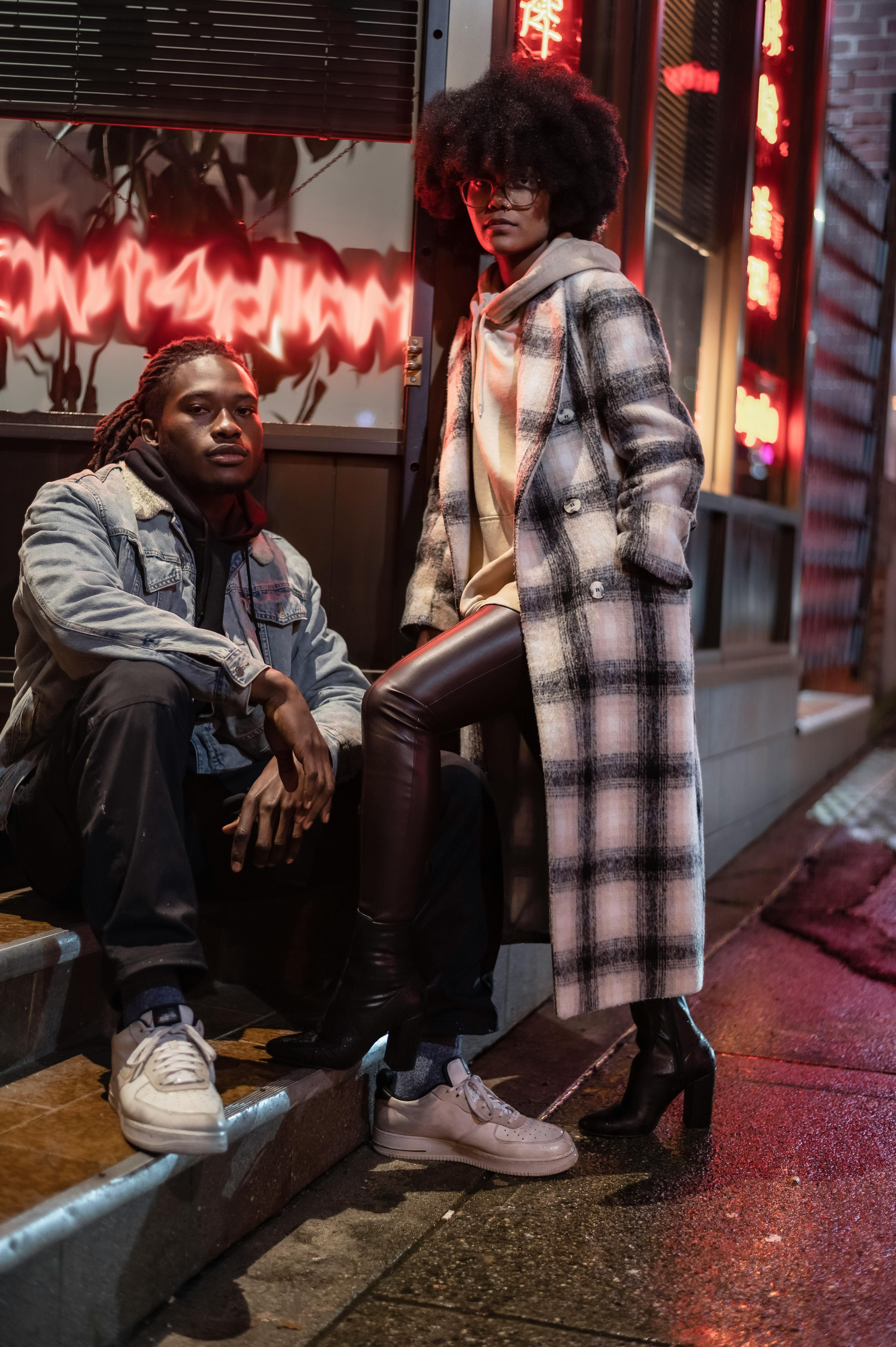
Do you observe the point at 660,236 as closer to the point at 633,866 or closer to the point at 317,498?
the point at 317,498

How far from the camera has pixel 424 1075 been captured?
277cm

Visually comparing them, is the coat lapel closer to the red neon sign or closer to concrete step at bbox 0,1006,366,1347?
concrete step at bbox 0,1006,366,1347

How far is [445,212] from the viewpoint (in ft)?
10.8

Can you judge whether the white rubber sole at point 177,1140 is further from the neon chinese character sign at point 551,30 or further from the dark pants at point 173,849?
the neon chinese character sign at point 551,30

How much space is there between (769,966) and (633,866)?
71.8 inches

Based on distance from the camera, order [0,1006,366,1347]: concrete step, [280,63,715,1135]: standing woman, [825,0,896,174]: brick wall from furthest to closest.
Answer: [825,0,896,174]: brick wall, [280,63,715,1135]: standing woman, [0,1006,366,1347]: concrete step

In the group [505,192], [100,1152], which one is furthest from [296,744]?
[505,192]

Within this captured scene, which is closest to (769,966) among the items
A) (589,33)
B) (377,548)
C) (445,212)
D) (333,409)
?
(377,548)

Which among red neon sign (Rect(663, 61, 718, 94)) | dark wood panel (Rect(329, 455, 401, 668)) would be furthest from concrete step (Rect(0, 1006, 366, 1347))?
red neon sign (Rect(663, 61, 718, 94))

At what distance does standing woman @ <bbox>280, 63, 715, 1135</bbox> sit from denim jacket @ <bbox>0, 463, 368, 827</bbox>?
0.34 meters

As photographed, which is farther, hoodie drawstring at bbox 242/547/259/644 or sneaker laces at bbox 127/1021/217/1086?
hoodie drawstring at bbox 242/547/259/644

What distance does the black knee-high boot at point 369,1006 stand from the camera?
2.58 metres

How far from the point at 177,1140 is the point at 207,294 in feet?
8.42

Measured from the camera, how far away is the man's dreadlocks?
121 inches
